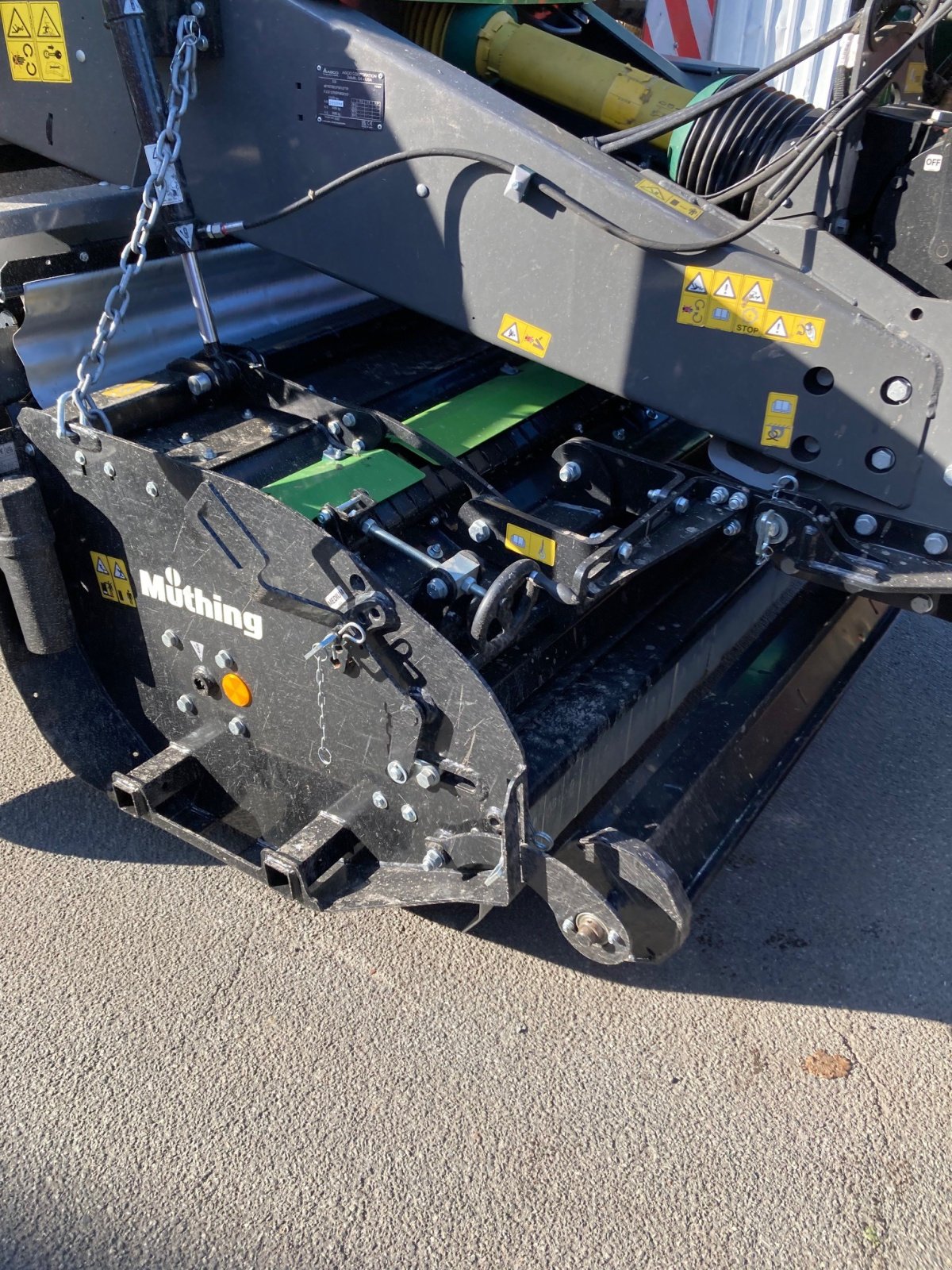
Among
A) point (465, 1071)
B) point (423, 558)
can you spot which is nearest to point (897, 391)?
point (423, 558)

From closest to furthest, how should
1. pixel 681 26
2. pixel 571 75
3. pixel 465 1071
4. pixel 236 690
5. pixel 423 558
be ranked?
pixel 423 558
pixel 465 1071
pixel 236 690
pixel 571 75
pixel 681 26

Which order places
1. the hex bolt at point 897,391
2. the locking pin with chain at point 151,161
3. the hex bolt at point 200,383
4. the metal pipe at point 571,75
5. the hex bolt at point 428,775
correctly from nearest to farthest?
the hex bolt at point 428,775 < the hex bolt at point 897,391 < the locking pin with chain at point 151,161 < the hex bolt at point 200,383 < the metal pipe at point 571,75

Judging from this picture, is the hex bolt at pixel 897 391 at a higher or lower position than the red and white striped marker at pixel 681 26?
lower

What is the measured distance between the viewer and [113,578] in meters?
2.45

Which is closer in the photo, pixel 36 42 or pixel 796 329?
pixel 796 329

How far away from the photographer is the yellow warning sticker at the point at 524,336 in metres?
2.44

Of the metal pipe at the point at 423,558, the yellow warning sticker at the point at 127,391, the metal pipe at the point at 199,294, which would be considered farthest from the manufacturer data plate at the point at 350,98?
the metal pipe at the point at 423,558

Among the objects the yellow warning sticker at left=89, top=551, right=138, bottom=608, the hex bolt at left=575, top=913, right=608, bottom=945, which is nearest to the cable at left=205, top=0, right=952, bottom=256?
the yellow warning sticker at left=89, top=551, right=138, bottom=608

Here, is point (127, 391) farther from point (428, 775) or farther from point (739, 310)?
point (739, 310)

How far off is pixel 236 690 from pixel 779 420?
1.28 m

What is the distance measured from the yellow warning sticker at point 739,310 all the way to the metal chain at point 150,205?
1128mm

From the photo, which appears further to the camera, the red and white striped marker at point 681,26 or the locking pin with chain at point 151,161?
the red and white striped marker at point 681,26

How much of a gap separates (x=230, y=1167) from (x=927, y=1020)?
58.6 inches

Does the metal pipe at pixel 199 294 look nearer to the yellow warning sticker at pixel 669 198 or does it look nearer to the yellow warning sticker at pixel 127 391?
the yellow warning sticker at pixel 127 391
